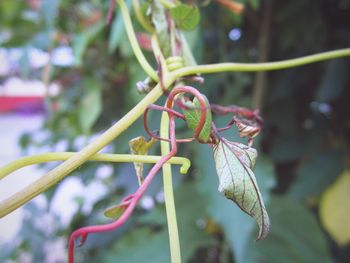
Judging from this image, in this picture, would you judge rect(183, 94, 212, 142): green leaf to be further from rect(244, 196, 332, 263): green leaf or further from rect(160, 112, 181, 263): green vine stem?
rect(244, 196, 332, 263): green leaf

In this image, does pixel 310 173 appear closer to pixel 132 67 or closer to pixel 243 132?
pixel 132 67

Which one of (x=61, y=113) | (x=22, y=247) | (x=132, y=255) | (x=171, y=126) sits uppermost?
(x=171, y=126)

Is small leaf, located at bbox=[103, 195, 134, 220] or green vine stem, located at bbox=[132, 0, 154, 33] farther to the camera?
green vine stem, located at bbox=[132, 0, 154, 33]

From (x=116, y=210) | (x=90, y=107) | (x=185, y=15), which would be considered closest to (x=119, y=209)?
(x=116, y=210)

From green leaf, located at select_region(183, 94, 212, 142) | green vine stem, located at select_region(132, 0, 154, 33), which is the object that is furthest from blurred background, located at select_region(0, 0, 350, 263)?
green leaf, located at select_region(183, 94, 212, 142)

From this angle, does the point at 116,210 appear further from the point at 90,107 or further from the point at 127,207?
the point at 90,107

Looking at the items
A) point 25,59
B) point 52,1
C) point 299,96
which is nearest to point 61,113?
point 25,59

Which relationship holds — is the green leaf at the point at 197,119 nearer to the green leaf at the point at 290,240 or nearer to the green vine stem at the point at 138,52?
the green vine stem at the point at 138,52
